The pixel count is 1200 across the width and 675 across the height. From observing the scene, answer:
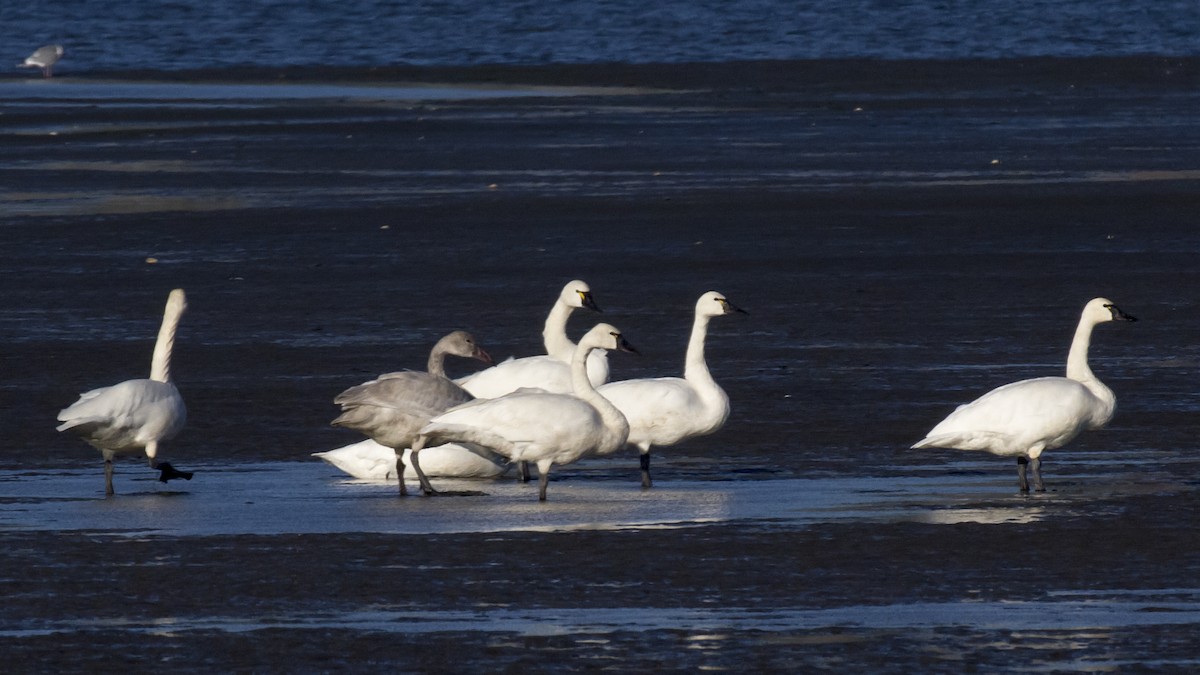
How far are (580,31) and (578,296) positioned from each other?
37.7 meters

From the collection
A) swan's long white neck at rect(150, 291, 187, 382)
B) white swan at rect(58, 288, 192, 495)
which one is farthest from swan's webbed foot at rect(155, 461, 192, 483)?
swan's long white neck at rect(150, 291, 187, 382)

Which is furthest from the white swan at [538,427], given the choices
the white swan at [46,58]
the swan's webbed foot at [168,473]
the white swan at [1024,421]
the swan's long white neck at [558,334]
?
the white swan at [46,58]

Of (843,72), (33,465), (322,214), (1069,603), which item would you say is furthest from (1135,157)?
(1069,603)

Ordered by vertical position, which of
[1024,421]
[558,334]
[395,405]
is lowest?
[1024,421]

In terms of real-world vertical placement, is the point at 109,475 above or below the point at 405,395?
below

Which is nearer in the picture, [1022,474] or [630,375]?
[1022,474]

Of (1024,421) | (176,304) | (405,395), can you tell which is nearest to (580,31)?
(176,304)

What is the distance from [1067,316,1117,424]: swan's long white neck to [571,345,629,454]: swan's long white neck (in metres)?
2.06

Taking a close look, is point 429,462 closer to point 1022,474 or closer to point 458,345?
point 458,345

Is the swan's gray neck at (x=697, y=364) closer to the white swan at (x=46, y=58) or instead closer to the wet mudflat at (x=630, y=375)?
the wet mudflat at (x=630, y=375)

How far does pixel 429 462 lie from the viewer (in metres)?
11.4

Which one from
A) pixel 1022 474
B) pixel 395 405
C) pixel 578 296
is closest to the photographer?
pixel 1022 474

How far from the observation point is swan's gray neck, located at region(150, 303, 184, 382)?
11334 millimetres

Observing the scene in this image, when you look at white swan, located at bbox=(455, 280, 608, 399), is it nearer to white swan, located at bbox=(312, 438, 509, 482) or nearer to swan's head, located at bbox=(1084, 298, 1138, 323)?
white swan, located at bbox=(312, 438, 509, 482)
